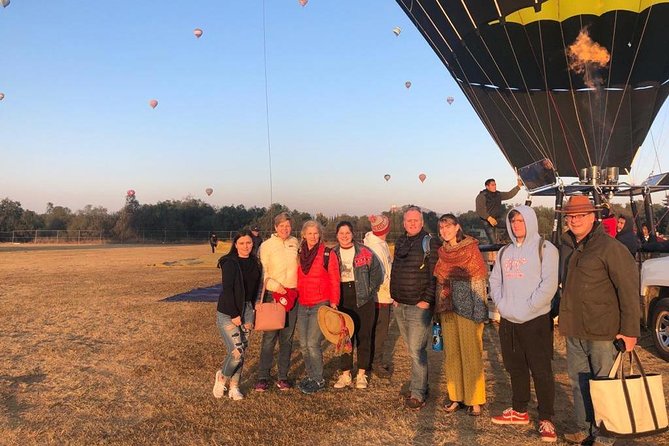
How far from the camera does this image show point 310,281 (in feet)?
16.9

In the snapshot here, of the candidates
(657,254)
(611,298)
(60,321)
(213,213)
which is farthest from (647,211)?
(213,213)

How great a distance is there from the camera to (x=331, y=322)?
5.10 m

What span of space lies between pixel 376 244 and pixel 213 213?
71600mm

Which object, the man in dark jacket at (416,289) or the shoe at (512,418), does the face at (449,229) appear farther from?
the shoe at (512,418)

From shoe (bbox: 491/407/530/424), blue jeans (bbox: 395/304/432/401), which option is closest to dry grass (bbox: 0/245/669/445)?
shoe (bbox: 491/407/530/424)

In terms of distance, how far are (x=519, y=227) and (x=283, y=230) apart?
7.12 feet

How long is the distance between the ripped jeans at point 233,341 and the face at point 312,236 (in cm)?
82

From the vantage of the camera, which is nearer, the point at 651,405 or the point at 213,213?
the point at 651,405

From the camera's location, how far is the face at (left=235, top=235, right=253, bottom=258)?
16.3ft

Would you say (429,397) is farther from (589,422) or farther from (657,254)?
(657,254)

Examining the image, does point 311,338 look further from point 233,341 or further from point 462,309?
point 462,309

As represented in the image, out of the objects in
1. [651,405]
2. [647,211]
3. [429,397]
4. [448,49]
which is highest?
[448,49]

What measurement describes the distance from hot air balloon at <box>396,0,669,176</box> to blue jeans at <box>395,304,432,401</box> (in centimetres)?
903

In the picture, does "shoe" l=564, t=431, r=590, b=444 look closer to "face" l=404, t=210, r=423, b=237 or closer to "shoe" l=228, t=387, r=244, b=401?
"face" l=404, t=210, r=423, b=237
